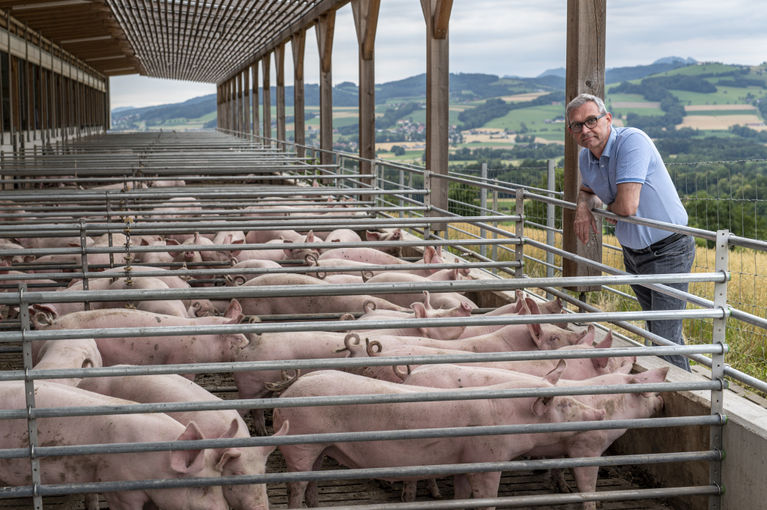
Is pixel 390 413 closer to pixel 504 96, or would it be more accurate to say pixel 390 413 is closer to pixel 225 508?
pixel 225 508

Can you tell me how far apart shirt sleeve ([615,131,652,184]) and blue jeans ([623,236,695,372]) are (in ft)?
1.30

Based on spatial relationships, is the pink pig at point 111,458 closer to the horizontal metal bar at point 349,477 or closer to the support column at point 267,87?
the horizontal metal bar at point 349,477

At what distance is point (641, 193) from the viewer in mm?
4043

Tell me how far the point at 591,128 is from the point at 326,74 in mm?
12202

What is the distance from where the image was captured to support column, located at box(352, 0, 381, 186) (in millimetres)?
11750

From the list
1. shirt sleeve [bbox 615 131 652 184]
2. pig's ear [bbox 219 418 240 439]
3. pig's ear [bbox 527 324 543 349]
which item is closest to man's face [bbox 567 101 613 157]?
shirt sleeve [bbox 615 131 652 184]

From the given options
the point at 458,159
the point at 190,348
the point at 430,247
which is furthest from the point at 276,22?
the point at 458,159

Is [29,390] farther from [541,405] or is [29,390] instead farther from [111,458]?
[541,405]

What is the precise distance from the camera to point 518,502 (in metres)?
2.89

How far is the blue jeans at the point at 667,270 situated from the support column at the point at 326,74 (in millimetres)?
11199

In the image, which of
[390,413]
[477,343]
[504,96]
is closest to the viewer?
[390,413]

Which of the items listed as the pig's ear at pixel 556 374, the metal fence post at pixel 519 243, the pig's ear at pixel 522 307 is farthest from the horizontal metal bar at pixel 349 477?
the metal fence post at pixel 519 243

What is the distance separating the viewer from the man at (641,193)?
12.8 feet

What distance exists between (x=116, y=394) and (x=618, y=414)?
6.71ft
